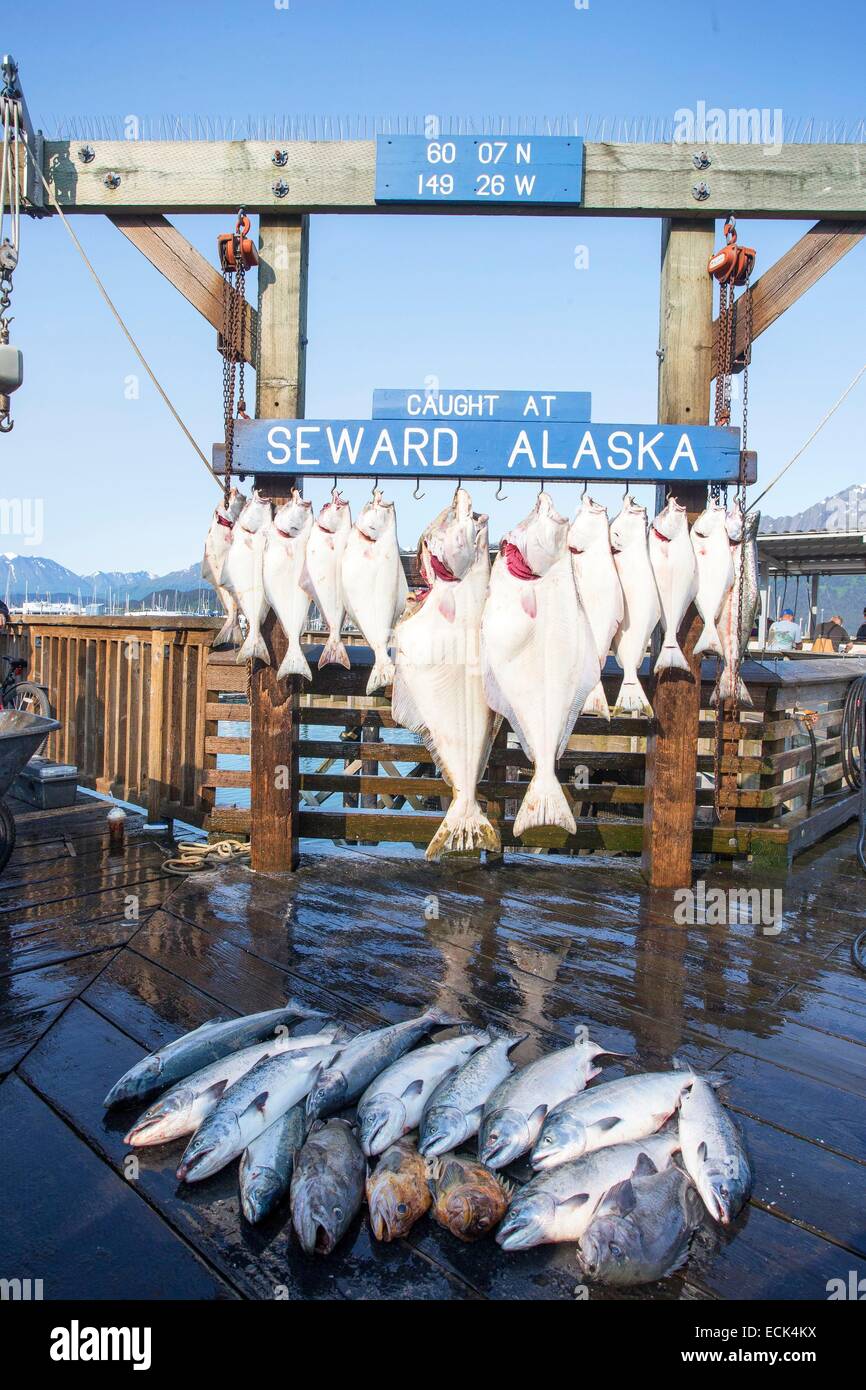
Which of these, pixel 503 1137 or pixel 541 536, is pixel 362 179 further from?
pixel 503 1137

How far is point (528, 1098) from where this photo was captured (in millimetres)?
2508

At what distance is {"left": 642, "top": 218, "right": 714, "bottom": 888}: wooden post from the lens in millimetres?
5074

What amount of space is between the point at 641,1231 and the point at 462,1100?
636 millimetres

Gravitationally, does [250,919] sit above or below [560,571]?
below

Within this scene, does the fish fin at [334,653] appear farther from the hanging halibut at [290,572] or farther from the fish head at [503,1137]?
the fish head at [503,1137]

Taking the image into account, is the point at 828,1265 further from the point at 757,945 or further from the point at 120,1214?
the point at 757,945

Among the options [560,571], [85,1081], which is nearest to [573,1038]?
[85,1081]

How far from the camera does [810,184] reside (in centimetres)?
491

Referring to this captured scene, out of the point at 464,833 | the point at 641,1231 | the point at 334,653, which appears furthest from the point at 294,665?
the point at 641,1231

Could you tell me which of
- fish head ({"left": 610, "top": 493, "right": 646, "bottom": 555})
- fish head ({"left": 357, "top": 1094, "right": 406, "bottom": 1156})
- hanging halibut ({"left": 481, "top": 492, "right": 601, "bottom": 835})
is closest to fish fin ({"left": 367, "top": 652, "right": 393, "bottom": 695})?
hanging halibut ({"left": 481, "top": 492, "right": 601, "bottom": 835})

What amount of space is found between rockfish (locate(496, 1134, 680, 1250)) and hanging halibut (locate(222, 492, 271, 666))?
340 centimetres

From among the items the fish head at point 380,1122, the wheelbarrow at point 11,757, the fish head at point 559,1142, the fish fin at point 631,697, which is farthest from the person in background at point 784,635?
the fish head at point 380,1122

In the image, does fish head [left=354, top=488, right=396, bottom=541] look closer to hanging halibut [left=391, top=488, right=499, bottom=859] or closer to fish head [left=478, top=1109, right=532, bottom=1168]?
hanging halibut [left=391, top=488, right=499, bottom=859]
